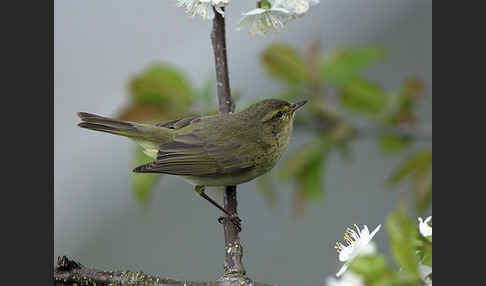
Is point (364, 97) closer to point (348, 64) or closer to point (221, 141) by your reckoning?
point (348, 64)

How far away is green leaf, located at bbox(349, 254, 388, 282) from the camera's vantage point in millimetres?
816

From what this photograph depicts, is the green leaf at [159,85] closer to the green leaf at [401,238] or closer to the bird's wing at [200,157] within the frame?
the bird's wing at [200,157]

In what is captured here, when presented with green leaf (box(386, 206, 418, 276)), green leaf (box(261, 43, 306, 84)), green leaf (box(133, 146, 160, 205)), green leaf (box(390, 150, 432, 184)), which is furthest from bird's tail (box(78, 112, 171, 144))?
green leaf (box(386, 206, 418, 276))

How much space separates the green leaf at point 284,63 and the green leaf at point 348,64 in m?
0.11

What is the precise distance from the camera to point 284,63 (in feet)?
7.50

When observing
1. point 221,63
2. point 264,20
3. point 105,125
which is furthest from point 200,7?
point 105,125

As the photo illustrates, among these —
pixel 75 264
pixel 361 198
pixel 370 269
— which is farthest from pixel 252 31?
pixel 361 198

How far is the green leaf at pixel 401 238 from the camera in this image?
2.77 ft

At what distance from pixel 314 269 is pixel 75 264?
4108 millimetres

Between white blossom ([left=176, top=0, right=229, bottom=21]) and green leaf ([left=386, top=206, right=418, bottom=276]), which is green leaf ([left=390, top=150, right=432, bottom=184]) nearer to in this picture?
white blossom ([left=176, top=0, right=229, bottom=21])

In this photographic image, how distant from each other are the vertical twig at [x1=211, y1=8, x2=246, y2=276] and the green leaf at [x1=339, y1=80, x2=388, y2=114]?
57 cm

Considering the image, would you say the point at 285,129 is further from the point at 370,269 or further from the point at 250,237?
the point at 250,237

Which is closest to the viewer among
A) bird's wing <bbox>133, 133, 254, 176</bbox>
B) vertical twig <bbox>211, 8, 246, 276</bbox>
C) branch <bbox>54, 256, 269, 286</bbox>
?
branch <bbox>54, 256, 269, 286</bbox>

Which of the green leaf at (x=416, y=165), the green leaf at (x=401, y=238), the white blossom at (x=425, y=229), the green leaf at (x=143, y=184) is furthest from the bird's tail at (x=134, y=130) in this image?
the green leaf at (x=401, y=238)
